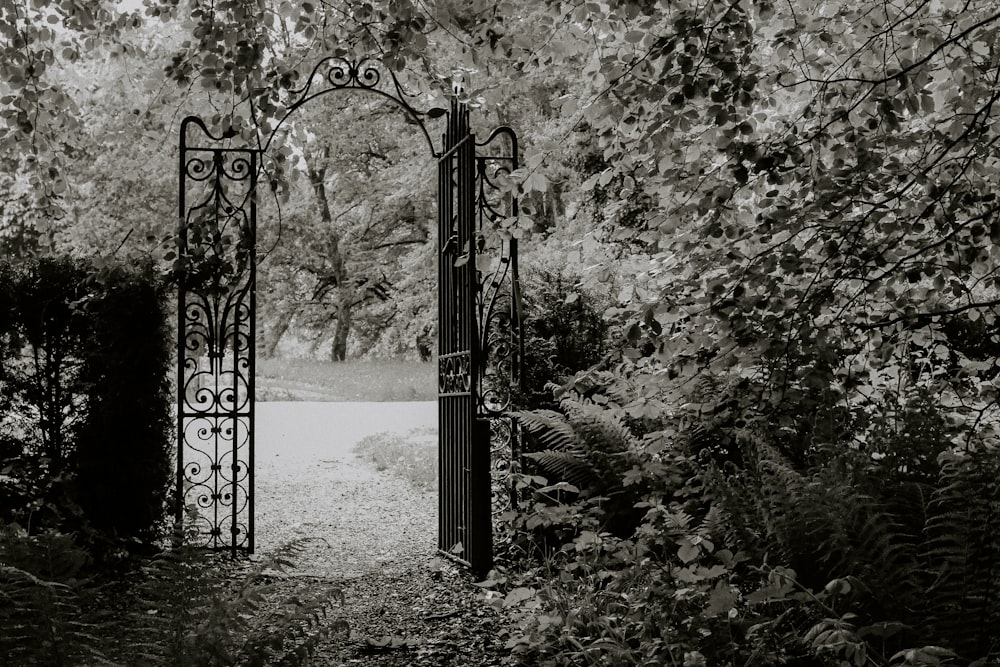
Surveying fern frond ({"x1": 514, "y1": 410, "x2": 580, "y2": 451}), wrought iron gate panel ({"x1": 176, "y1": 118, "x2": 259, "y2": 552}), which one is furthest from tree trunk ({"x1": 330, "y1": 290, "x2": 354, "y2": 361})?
fern frond ({"x1": 514, "y1": 410, "x2": 580, "y2": 451})

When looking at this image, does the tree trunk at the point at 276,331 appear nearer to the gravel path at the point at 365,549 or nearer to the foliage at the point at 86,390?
the gravel path at the point at 365,549

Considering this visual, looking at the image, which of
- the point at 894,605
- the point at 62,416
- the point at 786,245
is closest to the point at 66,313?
the point at 62,416

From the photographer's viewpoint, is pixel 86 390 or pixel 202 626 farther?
pixel 86 390

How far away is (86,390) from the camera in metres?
5.70

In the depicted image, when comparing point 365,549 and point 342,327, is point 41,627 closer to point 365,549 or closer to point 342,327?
point 365,549

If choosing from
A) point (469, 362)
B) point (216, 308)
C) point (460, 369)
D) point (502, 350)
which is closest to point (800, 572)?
point (469, 362)

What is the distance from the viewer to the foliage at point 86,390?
5594mm

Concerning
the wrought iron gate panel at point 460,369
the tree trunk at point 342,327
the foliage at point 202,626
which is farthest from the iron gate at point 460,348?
the tree trunk at point 342,327

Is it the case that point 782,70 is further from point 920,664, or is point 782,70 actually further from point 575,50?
point 920,664

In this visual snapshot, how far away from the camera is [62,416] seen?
5.67 meters

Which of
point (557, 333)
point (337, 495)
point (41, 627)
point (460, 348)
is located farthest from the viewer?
point (337, 495)

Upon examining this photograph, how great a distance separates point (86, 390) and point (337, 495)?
149 inches

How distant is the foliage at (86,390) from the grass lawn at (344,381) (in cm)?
1062

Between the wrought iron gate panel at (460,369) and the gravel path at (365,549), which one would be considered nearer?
the gravel path at (365,549)
